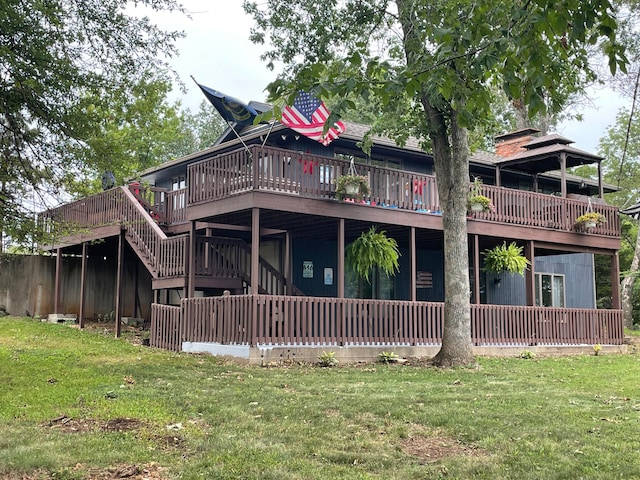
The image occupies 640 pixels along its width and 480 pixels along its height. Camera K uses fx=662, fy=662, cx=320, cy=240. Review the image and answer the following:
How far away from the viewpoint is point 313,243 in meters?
19.2

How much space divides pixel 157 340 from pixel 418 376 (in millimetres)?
6780

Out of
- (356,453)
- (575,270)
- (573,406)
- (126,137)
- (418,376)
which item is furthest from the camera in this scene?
(575,270)

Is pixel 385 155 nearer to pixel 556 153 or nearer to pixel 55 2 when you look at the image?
pixel 556 153

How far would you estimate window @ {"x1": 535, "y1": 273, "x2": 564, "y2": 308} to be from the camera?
24250 millimetres

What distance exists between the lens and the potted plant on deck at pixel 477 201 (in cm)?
1748

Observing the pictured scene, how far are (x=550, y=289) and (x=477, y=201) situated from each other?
885cm

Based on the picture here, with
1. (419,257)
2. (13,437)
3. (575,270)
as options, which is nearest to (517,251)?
(419,257)

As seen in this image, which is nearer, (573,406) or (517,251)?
(573,406)

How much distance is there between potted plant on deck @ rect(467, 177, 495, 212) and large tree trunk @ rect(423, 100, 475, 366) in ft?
12.3

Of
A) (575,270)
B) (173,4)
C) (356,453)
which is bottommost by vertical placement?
(356,453)

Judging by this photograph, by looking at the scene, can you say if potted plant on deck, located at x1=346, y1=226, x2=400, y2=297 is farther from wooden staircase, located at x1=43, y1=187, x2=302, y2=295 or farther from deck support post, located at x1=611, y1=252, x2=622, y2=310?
deck support post, located at x1=611, y1=252, x2=622, y2=310

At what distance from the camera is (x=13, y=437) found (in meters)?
6.00

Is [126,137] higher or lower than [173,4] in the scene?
lower

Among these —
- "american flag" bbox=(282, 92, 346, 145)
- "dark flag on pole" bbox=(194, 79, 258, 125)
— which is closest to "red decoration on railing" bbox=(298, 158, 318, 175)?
"american flag" bbox=(282, 92, 346, 145)
